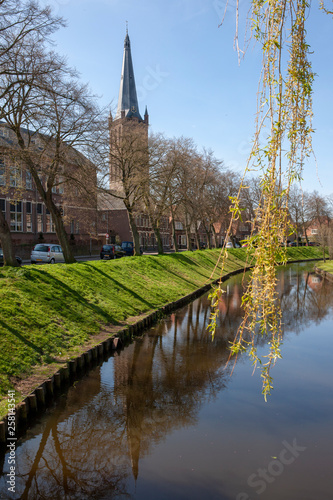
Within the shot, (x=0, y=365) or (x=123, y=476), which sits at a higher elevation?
(x=0, y=365)

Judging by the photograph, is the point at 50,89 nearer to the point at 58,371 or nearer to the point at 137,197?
the point at 58,371

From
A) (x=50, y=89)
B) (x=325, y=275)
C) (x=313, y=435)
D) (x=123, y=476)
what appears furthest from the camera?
(x=325, y=275)

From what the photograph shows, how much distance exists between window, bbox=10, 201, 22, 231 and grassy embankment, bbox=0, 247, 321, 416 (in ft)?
82.2

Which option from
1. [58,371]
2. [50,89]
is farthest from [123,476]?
[50,89]

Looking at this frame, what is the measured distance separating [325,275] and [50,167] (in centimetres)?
2965

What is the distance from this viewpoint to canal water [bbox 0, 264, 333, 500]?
5922mm

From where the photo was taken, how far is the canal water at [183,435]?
5922 millimetres

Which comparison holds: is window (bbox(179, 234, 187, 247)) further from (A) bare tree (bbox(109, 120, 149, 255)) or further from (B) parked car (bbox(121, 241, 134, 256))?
(A) bare tree (bbox(109, 120, 149, 255))

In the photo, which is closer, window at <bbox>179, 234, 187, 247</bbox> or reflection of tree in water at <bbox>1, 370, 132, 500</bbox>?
reflection of tree in water at <bbox>1, 370, 132, 500</bbox>

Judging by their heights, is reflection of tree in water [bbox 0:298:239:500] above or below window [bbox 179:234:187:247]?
below

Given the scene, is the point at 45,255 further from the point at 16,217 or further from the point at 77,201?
the point at 16,217


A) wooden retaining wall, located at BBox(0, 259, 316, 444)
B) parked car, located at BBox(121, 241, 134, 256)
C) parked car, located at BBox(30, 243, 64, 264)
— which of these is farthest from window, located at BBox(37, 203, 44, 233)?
wooden retaining wall, located at BBox(0, 259, 316, 444)

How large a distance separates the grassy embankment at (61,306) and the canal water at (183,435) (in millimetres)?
1066

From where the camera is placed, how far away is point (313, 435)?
24.2ft
